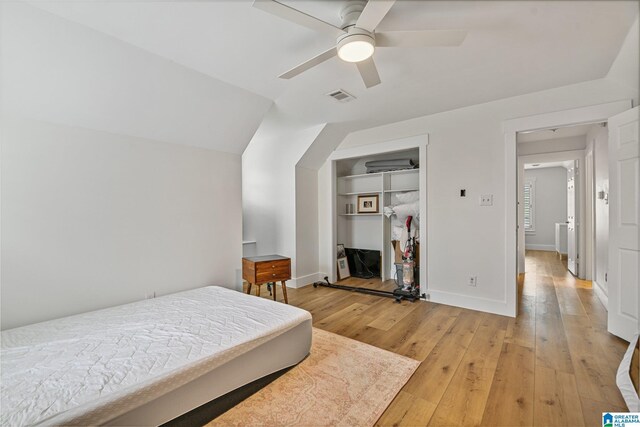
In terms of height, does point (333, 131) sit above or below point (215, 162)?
above

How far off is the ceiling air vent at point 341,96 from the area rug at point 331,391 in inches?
97.2

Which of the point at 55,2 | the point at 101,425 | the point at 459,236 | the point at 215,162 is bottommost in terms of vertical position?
the point at 101,425

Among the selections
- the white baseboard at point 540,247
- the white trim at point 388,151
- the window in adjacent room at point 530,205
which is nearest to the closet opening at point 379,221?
the white trim at point 388,151

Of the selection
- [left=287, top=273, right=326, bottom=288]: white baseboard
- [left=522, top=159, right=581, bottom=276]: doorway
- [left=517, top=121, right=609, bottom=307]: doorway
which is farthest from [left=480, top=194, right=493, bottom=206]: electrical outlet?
[left=522, top=159, right=581, bottom=276]: doorway

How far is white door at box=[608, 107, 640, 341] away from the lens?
2.26 meters

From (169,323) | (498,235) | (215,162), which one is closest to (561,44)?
(498,235)

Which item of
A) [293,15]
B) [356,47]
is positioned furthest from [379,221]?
[293,15]

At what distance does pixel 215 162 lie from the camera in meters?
2.99

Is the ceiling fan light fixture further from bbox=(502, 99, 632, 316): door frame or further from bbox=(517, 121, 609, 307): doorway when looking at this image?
bbox=(517, 121, 609, 307): doorway

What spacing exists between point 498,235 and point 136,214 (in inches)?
147

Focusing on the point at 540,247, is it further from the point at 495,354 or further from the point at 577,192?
the point at 495,354

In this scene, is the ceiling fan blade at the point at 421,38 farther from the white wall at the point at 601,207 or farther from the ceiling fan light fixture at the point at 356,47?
the white wall at the point at 601,207

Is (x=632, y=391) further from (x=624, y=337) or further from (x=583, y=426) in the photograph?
(x=624, y=337)

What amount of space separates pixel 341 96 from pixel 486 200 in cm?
205
